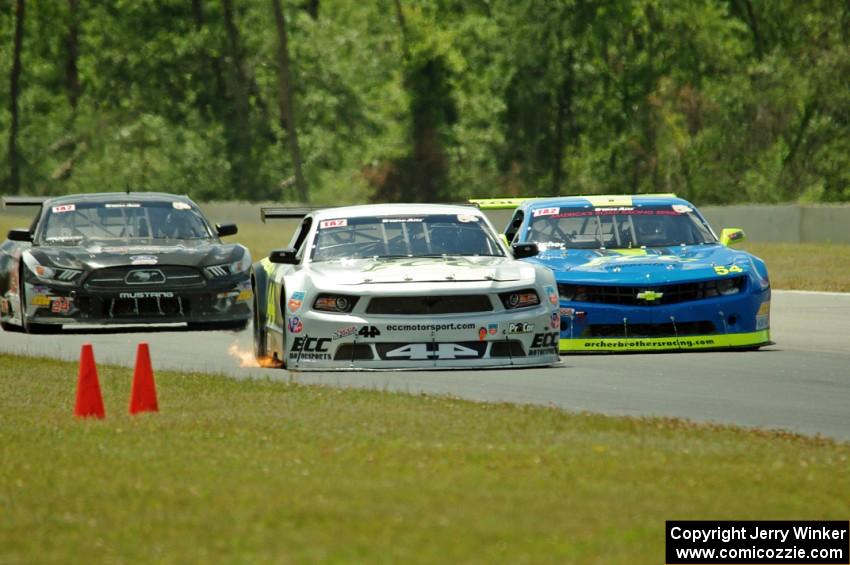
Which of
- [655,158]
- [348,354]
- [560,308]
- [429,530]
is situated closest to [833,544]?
[429,530]

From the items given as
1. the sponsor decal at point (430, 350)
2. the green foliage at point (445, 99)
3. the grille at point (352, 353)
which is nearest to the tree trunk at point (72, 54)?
the green foliage at point (445, 99)

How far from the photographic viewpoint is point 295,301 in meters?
13.8

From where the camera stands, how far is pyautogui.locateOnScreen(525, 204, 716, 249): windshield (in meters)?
16.6

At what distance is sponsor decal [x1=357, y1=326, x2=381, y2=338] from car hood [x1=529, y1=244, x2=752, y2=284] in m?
2.29

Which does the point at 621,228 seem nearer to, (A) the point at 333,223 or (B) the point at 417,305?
(A) the point at 333,223

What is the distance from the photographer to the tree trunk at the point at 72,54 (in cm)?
7062

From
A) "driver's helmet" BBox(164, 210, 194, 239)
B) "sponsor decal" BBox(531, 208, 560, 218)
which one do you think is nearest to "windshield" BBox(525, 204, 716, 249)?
"sponsor decal" BBox(531, 208, 560, 218)

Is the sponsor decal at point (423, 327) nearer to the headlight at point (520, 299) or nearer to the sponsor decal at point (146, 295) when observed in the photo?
the headlight at point (520, 299)

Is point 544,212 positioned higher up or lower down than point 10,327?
higher up

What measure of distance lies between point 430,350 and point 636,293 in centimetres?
232

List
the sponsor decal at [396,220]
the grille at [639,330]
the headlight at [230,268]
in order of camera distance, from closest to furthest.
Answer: the sponsor decal at [396,220] < the grille at [639,330] < the headlight at [230,268]

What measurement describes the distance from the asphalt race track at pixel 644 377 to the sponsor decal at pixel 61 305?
0.94 ft

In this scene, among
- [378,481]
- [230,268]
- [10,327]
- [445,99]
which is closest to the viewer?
[378,481]
